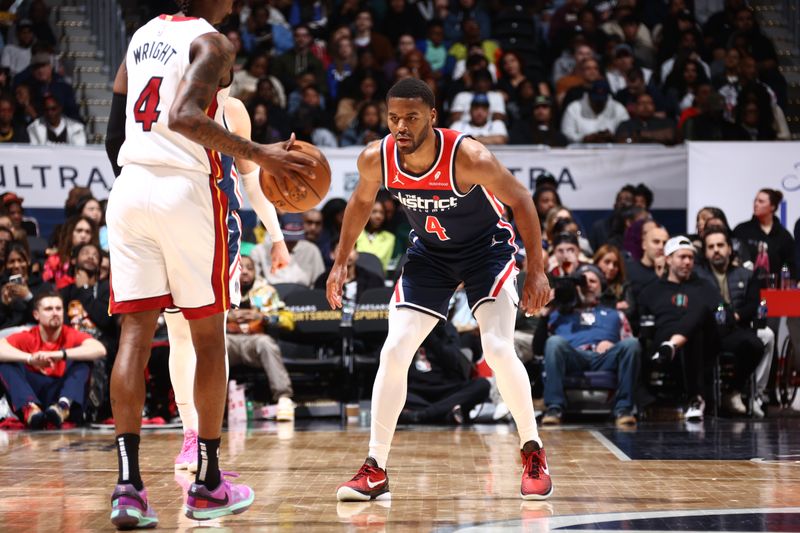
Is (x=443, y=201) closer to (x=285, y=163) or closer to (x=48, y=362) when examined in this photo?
(x=285, y=163)

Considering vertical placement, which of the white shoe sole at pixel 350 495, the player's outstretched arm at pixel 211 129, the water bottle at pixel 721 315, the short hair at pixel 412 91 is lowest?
the white shoe sole at pixel 350 495

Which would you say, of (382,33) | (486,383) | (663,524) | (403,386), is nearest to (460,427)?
(486,383)

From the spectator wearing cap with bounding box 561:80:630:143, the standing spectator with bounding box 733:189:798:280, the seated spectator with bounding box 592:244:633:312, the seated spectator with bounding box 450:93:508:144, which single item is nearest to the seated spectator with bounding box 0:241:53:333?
the seated spectator with bounding box 592:244:633:312

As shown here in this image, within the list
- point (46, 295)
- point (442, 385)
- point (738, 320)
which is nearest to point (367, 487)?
point (442, 385)

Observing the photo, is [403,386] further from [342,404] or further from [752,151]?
[752,151]

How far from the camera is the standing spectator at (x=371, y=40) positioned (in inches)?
559

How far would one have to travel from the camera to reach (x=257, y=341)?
9.28 m

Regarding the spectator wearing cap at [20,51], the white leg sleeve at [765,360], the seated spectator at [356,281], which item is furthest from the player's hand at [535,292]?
the spectator wearing cap at [20,51]

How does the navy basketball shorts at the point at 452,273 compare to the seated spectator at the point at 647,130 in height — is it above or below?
below

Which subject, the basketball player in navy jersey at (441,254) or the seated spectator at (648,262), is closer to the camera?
the basketball player in navy jersey at (441,254)

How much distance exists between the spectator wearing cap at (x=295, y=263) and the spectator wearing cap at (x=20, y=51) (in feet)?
17.1

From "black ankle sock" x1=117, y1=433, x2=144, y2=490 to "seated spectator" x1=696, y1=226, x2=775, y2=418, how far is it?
6.28m

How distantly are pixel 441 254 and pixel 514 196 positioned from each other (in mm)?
513

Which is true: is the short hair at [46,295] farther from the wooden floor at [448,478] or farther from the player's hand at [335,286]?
the player's hand at [335,286]
